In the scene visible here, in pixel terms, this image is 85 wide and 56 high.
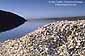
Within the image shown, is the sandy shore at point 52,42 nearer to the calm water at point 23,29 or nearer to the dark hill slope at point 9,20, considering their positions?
the calm water at point 23,29

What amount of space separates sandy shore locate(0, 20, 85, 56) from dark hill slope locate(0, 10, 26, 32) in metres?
0.29

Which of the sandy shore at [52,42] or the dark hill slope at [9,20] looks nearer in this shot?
the sandy shore at [52,42]

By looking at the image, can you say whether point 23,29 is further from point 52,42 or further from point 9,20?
point 52,42

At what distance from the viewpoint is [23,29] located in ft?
25.0

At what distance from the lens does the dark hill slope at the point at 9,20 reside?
24.8ft

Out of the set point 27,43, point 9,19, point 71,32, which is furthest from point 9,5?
point 71,32

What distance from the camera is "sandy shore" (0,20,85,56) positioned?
6.91m

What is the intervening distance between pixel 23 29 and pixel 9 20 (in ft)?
1.10

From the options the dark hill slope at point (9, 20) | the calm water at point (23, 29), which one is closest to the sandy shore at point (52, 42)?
the calm water at point (23, 29)

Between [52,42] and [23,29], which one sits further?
[23,29]

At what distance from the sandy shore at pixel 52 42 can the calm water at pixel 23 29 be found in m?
0.08

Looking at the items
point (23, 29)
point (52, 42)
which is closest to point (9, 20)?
point (23, 29)

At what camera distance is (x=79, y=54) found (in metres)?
6.77

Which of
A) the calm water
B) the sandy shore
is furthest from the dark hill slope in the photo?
the sandy shore
